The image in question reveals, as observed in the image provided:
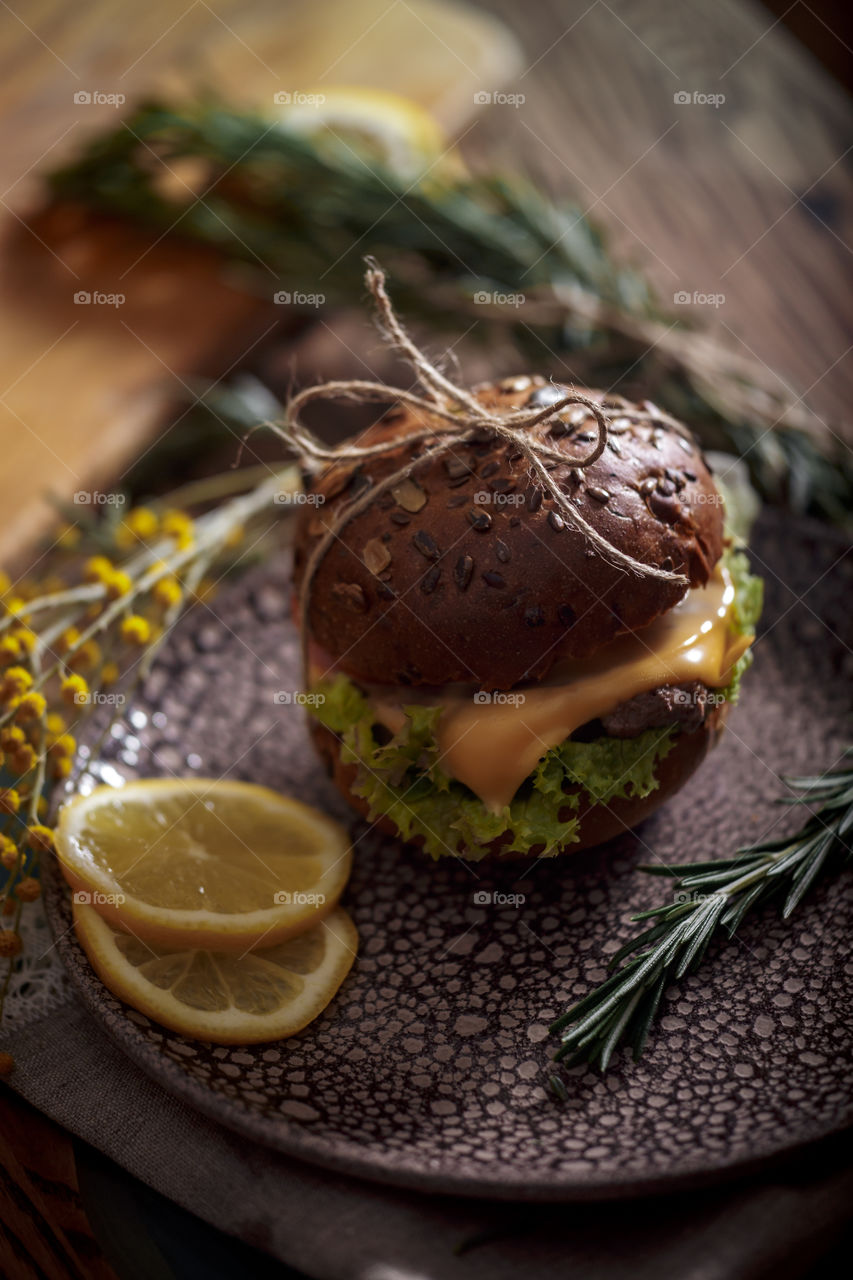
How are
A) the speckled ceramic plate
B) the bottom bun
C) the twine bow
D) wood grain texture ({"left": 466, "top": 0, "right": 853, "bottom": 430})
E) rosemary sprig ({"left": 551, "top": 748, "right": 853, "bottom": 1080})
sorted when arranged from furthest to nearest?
1. wood grain texture ({"left": 466, "top": 0, "right": 853, "bottom": 430})
2. the bottom bun
3. the twine bow
4. rosemary sprig ({"left": 551, "top": 748, "right": 853, "bottom": 1080})
5. the speckled ceramic plate

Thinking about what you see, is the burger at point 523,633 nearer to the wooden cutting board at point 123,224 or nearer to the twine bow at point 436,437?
the twine bow at point 436,437

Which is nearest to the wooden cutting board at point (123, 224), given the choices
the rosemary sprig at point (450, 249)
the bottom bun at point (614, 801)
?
the rosemary sprig at point (450, 249)

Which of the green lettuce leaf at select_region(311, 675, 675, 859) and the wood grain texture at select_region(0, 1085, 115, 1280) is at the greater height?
the green lettuce leaf at select_region(311, 675, 675, 859)

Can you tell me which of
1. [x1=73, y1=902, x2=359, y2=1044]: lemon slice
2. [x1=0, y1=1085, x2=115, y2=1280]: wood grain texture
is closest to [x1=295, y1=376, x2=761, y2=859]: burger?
[x1=73, y1=902, x2=359, y2=1044]: lemon slice

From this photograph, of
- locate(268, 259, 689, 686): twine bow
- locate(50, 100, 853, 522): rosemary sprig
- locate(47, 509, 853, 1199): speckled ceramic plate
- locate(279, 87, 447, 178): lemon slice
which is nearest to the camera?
locate(47, 509, 853, 1199): speckled ceramic plate

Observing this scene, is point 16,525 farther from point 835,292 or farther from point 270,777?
point 835,292

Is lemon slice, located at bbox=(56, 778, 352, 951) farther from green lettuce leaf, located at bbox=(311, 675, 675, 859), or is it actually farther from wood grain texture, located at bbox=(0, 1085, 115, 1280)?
wood grain texture, located at bbox=(0, 1085, 115, 1280)
